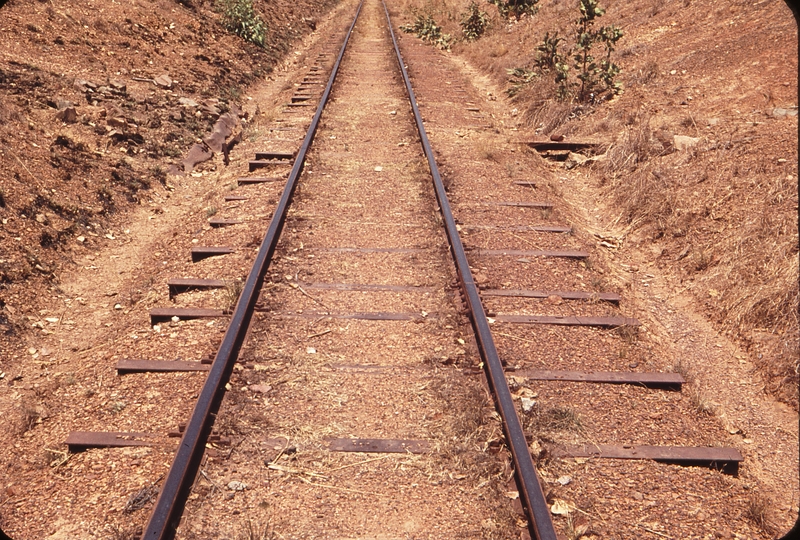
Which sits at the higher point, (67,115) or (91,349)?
(67,115)

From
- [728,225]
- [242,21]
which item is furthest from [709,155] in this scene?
[242,21]

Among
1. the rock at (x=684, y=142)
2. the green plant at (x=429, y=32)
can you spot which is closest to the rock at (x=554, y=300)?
the rock at (x=684, y=142)

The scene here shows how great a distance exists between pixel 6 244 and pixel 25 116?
2.91 meters

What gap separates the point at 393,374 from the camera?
4512mm

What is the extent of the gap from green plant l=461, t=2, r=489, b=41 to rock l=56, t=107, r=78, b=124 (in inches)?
562

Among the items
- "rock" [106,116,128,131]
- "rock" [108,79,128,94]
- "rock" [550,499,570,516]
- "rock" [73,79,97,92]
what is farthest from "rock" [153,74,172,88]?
"rock" [550,499,570,516]

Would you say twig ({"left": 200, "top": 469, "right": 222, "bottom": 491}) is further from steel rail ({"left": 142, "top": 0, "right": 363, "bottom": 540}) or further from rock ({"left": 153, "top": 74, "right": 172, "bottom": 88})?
rock ({"left": 153, "top": 74, "right": 172, "bottom": 88})

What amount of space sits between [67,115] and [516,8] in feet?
50.7

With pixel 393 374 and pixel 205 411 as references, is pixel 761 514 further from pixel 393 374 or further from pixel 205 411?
pixel 205 411

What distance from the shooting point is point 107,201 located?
25.5ft

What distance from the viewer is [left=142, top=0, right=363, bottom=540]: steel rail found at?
10.3ft

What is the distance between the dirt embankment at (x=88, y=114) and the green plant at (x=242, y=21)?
839mm

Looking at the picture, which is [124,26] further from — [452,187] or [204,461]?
[204,461]

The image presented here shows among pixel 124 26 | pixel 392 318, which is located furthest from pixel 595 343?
pixel 124 26
